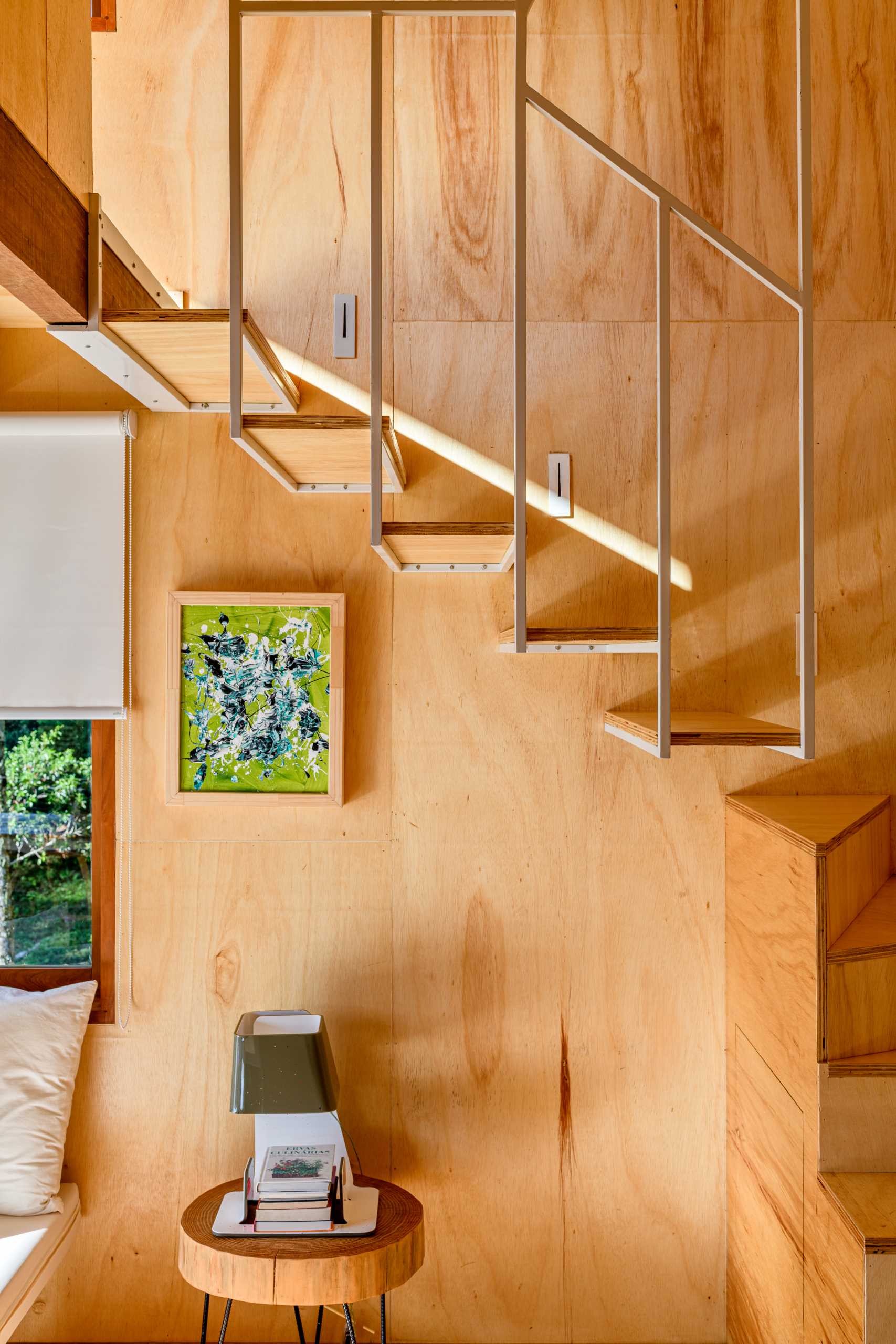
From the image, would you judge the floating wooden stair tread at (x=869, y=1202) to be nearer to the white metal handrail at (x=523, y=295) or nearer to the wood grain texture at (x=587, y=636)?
the white metal handrail at (x=523, y=295)

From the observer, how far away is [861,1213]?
1676 mm

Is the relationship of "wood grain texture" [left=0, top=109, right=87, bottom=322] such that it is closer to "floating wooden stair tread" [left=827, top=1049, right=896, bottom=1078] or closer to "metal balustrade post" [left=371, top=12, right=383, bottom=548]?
"metal balustrade post" [left=371, top=12, right=383, bottom=548]

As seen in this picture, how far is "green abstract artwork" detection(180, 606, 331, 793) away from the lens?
7.83ft

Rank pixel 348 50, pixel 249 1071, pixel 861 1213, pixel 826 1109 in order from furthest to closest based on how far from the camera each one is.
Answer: pixel 348 50
pixel 249 1071
pixel 826 1109
pixel 861 1213

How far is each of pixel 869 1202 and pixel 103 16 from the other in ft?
10.7

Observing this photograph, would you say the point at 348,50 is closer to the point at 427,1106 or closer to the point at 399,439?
the point at 399,439

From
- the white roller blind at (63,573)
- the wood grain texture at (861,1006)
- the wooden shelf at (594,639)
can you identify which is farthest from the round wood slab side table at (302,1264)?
the wooden shelf at (594,639)

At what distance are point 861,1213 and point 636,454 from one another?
5.78ft

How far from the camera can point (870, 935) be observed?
192cm

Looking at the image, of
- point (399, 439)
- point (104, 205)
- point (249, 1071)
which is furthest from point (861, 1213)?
point (104, 205)

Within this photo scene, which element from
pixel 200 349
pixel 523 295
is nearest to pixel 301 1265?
pixel 200 349

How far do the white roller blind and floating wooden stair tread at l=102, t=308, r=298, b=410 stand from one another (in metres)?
0.58

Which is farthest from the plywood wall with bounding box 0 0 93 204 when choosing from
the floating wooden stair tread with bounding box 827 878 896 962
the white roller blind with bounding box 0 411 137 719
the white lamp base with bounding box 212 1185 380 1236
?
the white lamp base with bounding box 212 1185 380 1236

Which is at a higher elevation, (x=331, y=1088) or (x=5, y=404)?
(x=5, y=404)
